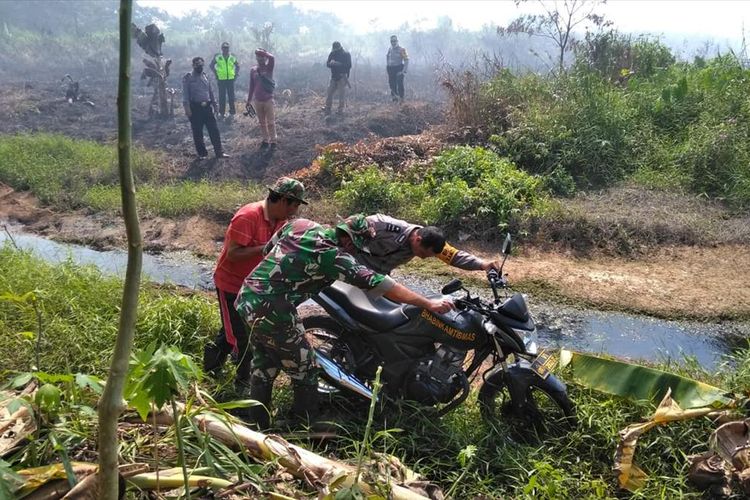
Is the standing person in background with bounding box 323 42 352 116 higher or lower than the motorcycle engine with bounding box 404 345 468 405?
higher

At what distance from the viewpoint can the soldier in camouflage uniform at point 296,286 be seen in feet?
10.8

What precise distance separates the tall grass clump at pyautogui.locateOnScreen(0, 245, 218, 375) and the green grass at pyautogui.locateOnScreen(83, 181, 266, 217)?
3.61 m

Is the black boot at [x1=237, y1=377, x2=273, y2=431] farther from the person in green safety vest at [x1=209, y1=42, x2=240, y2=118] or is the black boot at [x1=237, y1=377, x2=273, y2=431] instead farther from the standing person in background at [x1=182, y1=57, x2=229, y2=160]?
the person in green safety vest at [x1=209, y1=42, x2=240, y2=118]

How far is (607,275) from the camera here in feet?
22.7

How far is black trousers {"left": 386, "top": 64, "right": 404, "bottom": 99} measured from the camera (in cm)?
1648

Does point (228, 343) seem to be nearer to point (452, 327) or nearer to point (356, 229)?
point (356, 229)

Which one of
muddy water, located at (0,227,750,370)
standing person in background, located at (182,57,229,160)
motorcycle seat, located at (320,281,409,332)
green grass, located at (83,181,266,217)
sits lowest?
muddy water, located at (0,227,750,370)

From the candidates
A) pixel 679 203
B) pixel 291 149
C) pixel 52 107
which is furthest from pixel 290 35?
pixel 679 203

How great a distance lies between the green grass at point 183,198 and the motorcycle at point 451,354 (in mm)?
5650

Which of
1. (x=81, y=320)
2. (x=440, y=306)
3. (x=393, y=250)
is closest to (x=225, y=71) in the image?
(x=81, y=320)

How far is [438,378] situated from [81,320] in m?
2.94

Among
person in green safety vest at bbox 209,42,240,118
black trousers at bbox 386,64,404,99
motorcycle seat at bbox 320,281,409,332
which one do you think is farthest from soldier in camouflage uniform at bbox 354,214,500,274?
black trousers at bbox 386,64,404,99

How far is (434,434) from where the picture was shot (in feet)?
12.2

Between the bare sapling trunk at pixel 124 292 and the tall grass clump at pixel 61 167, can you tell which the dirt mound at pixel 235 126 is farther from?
the bare sapling trunk at pixel 124 292
